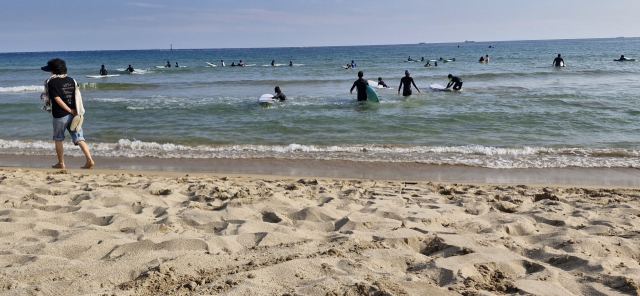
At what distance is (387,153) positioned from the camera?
324 inches

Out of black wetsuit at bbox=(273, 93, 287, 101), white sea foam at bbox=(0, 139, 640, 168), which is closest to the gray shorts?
white sea foam at bbox=(0, 139, 640, 168)

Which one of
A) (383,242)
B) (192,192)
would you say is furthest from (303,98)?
(383,242)

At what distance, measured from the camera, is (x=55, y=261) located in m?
2.88

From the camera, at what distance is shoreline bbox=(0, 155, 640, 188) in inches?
253

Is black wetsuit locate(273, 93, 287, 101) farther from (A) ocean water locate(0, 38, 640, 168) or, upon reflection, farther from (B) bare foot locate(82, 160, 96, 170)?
(B) bare foot locate(82, 160, 96, 170)

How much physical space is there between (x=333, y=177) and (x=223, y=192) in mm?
2214

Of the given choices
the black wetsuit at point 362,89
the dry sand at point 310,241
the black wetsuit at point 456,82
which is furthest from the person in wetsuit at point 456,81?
the dry sand at point 310,241

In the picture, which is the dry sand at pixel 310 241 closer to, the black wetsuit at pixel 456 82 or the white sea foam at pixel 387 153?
the white sea foam at pixel 387 153

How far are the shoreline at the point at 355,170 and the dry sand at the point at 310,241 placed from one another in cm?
127

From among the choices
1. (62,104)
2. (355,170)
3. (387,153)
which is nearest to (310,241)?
(355,170)

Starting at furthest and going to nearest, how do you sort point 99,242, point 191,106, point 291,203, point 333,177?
point 191,106, point 333,177, point 291,203, point 99,242

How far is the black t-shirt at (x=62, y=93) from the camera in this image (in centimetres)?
599

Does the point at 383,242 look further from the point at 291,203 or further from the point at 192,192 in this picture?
the point at 192,192

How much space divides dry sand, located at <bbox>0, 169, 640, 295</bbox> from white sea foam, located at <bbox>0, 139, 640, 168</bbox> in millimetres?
2342
